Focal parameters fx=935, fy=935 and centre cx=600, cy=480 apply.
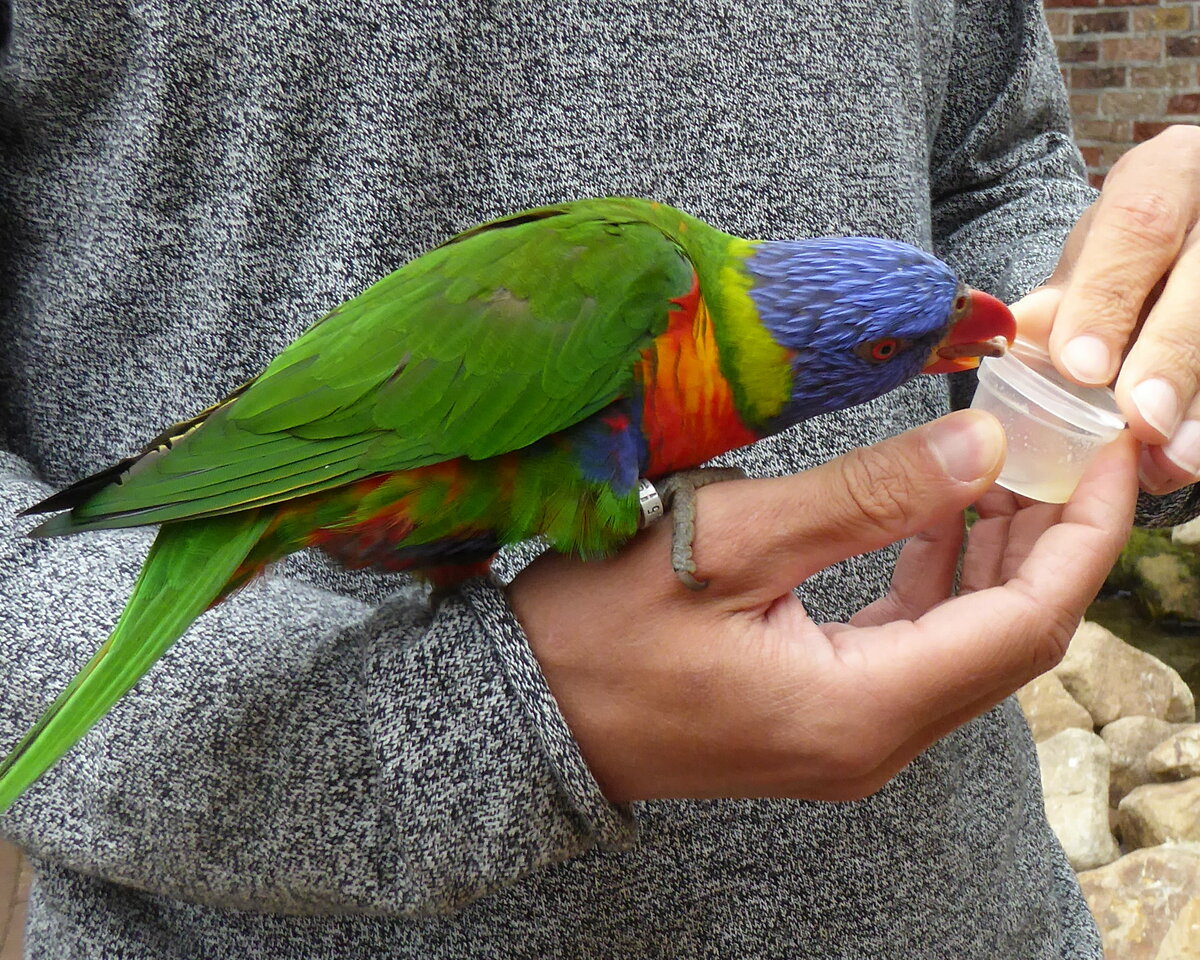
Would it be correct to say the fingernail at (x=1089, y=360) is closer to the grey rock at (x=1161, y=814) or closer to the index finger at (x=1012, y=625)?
the index finger at (x=1012, y=625)

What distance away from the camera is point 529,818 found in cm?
71

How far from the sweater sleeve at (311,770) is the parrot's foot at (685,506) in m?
0.14

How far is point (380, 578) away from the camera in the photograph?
1.04m

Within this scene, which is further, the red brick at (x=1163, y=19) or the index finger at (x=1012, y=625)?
the red brick at (x=1163, y=19)

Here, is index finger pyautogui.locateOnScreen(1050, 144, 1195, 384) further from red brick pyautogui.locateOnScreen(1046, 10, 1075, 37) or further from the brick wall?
red brick pyautogui.locateOnScreen(1046, 10, 1075, 37)

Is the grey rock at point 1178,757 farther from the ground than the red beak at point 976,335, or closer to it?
closer to it

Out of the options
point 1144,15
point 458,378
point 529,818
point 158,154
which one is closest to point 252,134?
point 158,154

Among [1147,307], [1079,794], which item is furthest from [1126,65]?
[1147,307]

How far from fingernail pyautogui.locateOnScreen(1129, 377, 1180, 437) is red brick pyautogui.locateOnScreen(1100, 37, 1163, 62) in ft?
12.5

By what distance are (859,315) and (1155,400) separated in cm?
28

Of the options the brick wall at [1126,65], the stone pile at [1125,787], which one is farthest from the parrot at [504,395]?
the brick wall at [1126,65]

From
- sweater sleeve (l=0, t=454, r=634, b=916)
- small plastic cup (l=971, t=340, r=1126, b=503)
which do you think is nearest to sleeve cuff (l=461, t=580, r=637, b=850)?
sweater sleeve (l=0, t=454, r=634, b=916)

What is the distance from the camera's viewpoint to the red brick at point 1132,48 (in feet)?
12.5

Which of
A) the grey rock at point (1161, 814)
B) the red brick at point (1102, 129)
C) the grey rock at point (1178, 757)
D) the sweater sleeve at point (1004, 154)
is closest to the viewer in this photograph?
the sweater sleeve at point (1004, 154)
